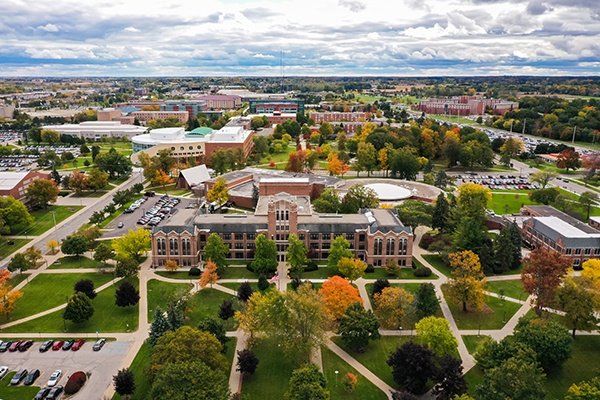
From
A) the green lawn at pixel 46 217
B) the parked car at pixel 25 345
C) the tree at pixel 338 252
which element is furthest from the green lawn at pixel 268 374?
the green lawn at pixel 46 217

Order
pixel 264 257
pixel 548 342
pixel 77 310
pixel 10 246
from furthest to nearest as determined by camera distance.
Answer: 1. pixel 10 246
2. pixel 264 257
3. pixel 77 310
4. pixel 548 342

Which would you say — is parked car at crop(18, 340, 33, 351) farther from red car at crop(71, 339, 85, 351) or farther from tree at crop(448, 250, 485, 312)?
tree at crop(448, 250, 485, 312)

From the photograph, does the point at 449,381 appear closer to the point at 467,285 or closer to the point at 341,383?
the point at 341,383

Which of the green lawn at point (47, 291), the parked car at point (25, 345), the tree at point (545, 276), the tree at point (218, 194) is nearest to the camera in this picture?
the parked car at point (25, 345)

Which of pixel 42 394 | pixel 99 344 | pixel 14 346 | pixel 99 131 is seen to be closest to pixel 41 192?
pixel 14 346

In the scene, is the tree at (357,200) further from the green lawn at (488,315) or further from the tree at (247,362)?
the tree at (247,362)

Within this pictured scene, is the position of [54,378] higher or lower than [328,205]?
lower

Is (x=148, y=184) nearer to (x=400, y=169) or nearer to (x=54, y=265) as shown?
(x=54, y=265)
